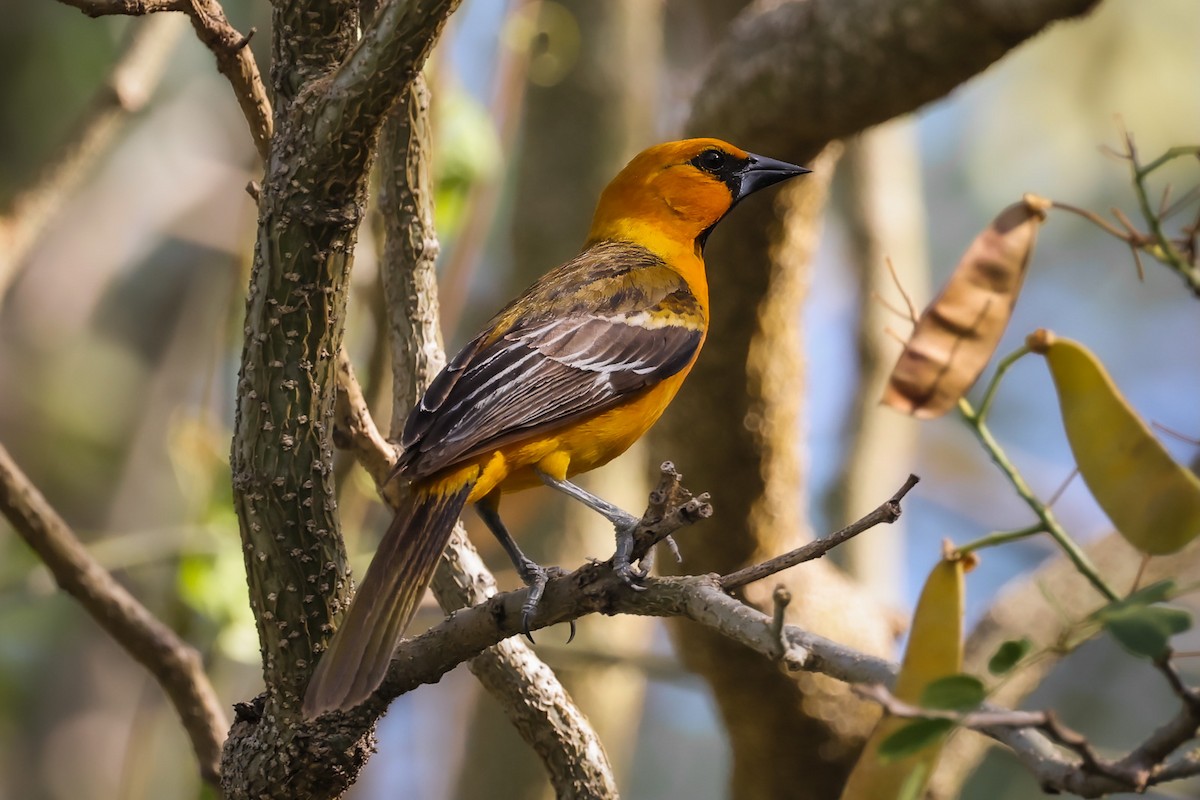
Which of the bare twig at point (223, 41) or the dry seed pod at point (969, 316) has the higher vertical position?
the bare twig at point (223, 41)

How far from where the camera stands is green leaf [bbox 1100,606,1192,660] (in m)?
1.74

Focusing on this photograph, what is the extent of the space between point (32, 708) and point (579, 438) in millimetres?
7188

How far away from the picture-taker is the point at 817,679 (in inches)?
203

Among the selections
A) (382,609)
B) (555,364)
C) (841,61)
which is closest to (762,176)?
(841,61)

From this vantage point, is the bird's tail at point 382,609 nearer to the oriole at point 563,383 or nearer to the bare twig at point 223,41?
the oriole at point 563,383

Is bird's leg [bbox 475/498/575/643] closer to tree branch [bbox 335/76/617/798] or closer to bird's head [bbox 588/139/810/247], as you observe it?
tree branch [bbox 335/76/617/798]

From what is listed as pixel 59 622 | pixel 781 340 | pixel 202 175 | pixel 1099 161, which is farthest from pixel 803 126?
pixel 1099 161

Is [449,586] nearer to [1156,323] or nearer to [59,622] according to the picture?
[59,622]

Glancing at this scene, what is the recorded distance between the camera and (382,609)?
109 inches

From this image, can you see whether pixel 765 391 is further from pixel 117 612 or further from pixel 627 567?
pixel 627 567

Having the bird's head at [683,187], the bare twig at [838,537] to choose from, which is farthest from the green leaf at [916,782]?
the bird's head at [683,187]

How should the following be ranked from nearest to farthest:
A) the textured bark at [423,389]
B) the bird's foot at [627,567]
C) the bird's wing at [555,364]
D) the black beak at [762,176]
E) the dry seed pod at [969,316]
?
the bird's foot at [627,567] < the dry seed pod at [969,316] < the bird's wing at [555,364] < the textured bark at [423,389] < the black beak at [762,176]

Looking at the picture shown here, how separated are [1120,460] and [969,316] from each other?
0.66 metres

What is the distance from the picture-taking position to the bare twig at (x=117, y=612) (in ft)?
12.3
